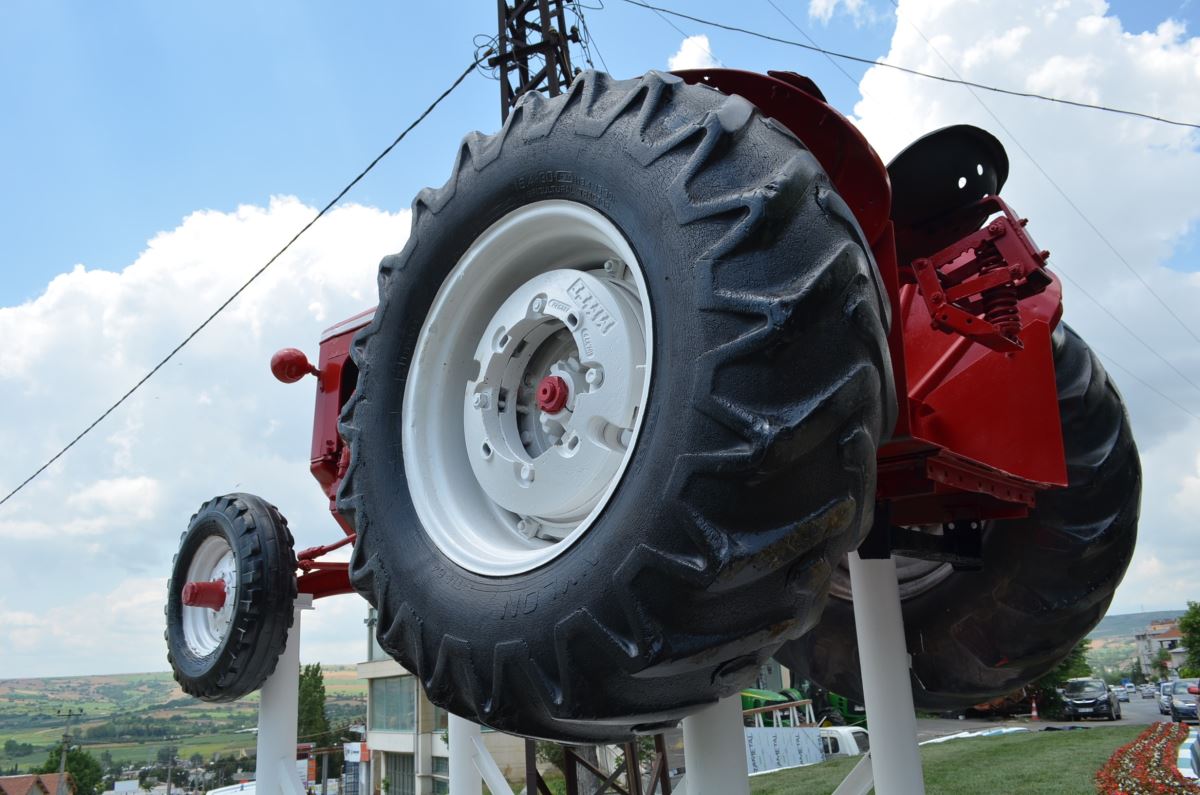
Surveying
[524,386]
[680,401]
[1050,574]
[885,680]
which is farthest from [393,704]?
[680,401]

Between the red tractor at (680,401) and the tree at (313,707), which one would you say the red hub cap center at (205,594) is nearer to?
the red tractor at (680,401)

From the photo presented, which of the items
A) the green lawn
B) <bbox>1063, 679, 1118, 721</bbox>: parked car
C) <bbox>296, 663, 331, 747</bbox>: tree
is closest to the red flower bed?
the green lawn

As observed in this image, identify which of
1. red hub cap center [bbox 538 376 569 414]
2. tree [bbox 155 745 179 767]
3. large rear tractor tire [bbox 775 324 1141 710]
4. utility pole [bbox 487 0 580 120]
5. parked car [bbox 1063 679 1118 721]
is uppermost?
utility pole [bbox 487 0 580 120]

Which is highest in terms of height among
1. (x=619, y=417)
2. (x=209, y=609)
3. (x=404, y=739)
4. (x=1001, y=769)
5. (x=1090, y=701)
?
(x=619, y=417)

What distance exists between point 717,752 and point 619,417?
88 cm

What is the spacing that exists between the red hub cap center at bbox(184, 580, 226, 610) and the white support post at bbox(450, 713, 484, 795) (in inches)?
52.6

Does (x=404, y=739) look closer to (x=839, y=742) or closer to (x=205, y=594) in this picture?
(x=839, y=742)

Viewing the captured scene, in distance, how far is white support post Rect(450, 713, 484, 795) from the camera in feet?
9.64

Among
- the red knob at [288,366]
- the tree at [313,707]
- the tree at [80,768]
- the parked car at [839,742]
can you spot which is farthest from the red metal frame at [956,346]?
the tree at [80,768]

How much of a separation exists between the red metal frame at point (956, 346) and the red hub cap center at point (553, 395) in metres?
0.65

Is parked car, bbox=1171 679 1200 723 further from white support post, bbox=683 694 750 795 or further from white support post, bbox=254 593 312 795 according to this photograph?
white support post, bbox=683 694 750 795

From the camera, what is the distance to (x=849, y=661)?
3293 millimetres

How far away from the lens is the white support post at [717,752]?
185 cm

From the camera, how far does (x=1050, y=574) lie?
9.17ft
